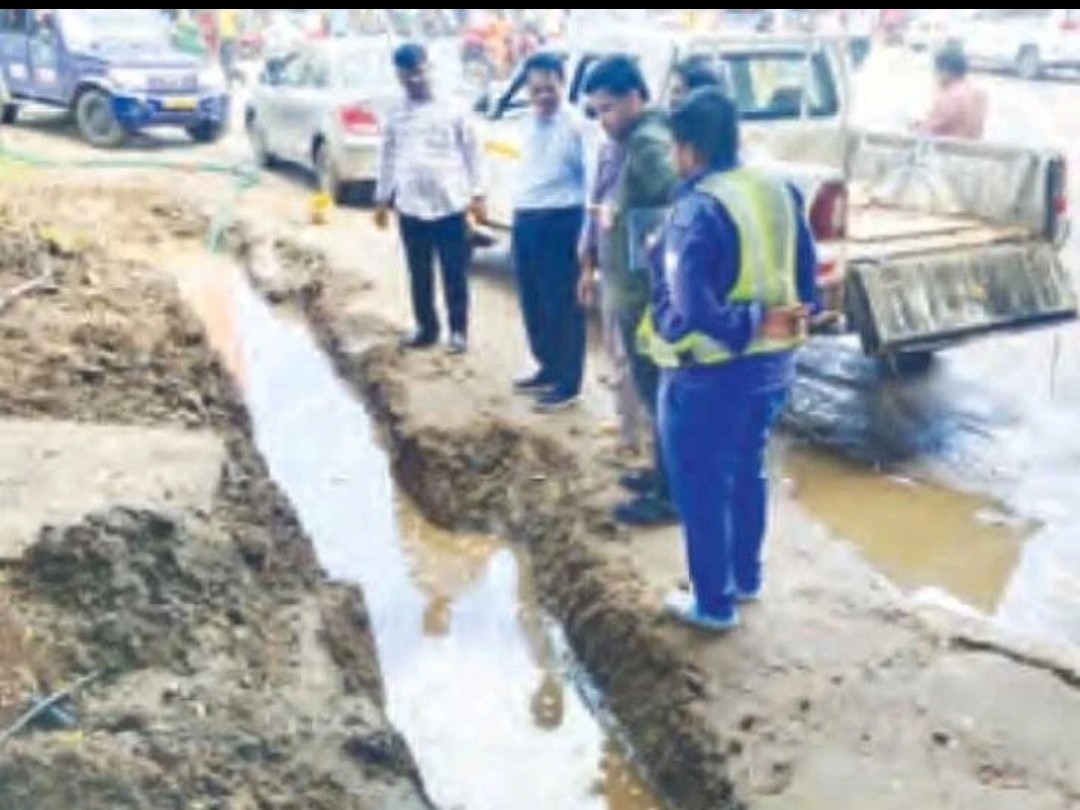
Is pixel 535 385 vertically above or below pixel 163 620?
below

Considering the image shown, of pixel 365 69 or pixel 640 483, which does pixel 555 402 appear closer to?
pixel 640 483

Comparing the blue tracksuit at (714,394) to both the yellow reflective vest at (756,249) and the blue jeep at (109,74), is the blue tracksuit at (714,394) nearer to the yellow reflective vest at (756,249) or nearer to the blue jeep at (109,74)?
the yellow reflective vest at (756,249)

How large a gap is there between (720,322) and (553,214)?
2.71m

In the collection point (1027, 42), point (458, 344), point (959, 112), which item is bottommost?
point (1027, 42)

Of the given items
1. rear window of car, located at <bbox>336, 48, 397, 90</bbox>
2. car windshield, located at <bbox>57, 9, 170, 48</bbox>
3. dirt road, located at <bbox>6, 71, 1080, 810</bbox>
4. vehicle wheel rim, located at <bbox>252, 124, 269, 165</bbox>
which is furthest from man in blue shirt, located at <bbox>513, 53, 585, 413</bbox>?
car windshield, located at <bbox>57, 9, 170, 48</bbox>

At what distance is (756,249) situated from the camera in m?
4.31

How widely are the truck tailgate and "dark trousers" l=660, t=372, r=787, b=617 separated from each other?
9.03 ft

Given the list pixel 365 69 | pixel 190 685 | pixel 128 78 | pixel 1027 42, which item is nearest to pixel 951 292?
pixel 190 685

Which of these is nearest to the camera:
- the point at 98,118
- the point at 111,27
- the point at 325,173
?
the point at 325,173

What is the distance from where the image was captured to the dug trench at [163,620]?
12.5ft

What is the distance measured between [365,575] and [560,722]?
61.3 inches

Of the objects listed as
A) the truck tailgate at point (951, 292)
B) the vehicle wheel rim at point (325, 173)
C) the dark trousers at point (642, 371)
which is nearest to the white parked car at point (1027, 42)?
the vehicle wheel rim at point (325, 173)

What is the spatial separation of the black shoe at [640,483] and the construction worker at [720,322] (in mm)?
1168

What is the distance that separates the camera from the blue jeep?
690 inches
